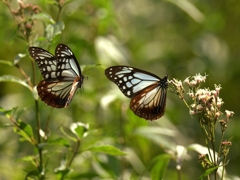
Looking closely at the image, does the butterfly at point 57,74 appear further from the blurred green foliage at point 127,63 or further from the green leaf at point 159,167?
the green leaf at point 159,167

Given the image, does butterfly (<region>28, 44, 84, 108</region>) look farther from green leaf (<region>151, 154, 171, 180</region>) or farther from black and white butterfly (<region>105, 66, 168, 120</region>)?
green leaf (<region>151, 154, 171, 180</region>)

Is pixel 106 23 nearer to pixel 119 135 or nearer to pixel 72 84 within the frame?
pixel 119 135

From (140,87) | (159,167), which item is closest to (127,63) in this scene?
(140,87)

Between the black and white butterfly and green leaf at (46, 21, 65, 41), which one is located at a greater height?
green leaf at (46, 21, 65, 41)

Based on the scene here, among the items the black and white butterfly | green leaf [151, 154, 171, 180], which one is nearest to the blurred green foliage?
green leaf [151, 154, 171, 180]

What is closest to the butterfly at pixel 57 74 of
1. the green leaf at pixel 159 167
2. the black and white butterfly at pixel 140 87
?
the black and white butterfly at pixel 140 87

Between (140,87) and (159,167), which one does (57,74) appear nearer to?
(140,87)

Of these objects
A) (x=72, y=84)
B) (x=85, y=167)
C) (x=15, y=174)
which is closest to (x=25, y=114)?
(x=15, y=174)

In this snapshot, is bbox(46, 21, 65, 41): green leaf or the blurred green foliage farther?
the blurred green foliage
